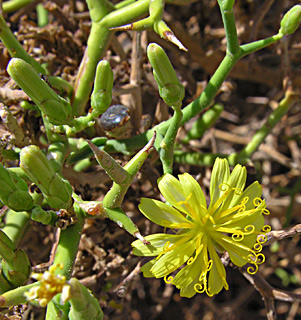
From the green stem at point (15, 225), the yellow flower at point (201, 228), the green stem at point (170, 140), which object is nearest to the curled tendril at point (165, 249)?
the yellow flower at point (201, 228)

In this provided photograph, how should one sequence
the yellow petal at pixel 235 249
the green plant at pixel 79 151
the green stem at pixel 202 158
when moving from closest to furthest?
the green plant at pixel 79 151 → the yellow petal at pixel 235 249 → the green stem at pixel 202 158

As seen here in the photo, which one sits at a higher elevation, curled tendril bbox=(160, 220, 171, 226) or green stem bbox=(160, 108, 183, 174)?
green stem bbox=(160, 108, 183, 174)

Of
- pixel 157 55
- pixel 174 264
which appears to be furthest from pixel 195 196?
pixel 157 55

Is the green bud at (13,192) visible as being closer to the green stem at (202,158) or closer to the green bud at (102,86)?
the green bud at (102,86)

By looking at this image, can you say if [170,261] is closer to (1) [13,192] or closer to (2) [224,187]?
(2) [224,187]

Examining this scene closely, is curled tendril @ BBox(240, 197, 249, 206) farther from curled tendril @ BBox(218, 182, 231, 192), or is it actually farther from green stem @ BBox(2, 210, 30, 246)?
green stem @ BBox(2, 210, 30, 246)

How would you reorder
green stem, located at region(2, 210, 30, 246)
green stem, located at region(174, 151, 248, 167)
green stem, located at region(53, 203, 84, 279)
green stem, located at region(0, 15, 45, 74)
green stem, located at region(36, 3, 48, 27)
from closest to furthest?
green stem, located at region(53, 203, 84, 279) → green stem, located at region(0, 15, 45, 74) → green stem, located at region(2, 210, 30, 246) → green stem, located at region(174, 151, 248, 167) → green stem, located at region(36, 3, 48, 27)

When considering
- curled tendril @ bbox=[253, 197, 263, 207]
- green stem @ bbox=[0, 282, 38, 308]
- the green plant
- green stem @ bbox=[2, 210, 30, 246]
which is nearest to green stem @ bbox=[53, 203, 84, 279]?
the green plant

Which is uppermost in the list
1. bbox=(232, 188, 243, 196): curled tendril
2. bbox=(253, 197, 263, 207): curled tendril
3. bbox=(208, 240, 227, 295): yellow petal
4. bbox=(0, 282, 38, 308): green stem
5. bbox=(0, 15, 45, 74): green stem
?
bbox=(0, 15, 45, 74): green stem
